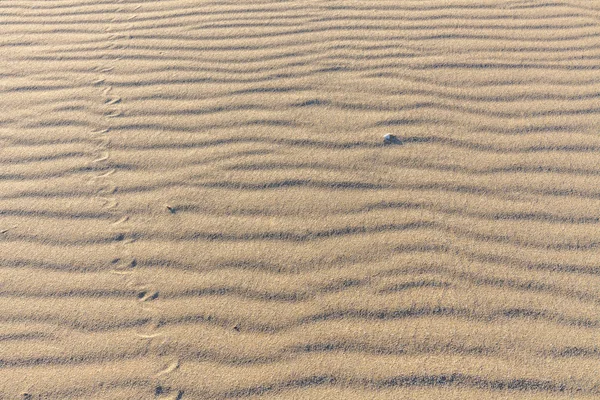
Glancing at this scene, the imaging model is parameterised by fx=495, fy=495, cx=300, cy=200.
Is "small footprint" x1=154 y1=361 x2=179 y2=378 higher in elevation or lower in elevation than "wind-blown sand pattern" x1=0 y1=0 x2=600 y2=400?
lower

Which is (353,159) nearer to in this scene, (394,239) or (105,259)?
(394,239)

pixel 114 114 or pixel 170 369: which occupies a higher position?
pixel 114 114

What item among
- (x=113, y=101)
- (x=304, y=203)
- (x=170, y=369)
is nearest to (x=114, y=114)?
(x=113, y=101)

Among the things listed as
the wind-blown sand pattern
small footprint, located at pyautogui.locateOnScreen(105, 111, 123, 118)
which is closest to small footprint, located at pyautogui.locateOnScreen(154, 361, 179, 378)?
the wind-blown sand pattern

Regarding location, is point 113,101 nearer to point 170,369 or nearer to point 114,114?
point 114,114

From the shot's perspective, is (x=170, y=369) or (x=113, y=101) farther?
(x=113, y=101)

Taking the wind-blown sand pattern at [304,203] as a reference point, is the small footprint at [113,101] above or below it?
above

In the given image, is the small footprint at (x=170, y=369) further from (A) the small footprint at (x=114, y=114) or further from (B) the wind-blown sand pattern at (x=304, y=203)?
(A) the small footprint at (x=114, y=114)

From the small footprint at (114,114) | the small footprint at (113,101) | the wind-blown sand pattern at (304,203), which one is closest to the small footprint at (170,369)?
the wind-blown sand pattern at (304,203)

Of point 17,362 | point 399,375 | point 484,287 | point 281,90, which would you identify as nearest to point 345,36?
point 281,90

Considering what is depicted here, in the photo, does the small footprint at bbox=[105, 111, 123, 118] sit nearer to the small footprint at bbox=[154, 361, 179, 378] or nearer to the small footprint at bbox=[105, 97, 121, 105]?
the small footprint at bbox=[105, 97, 121, 105]
